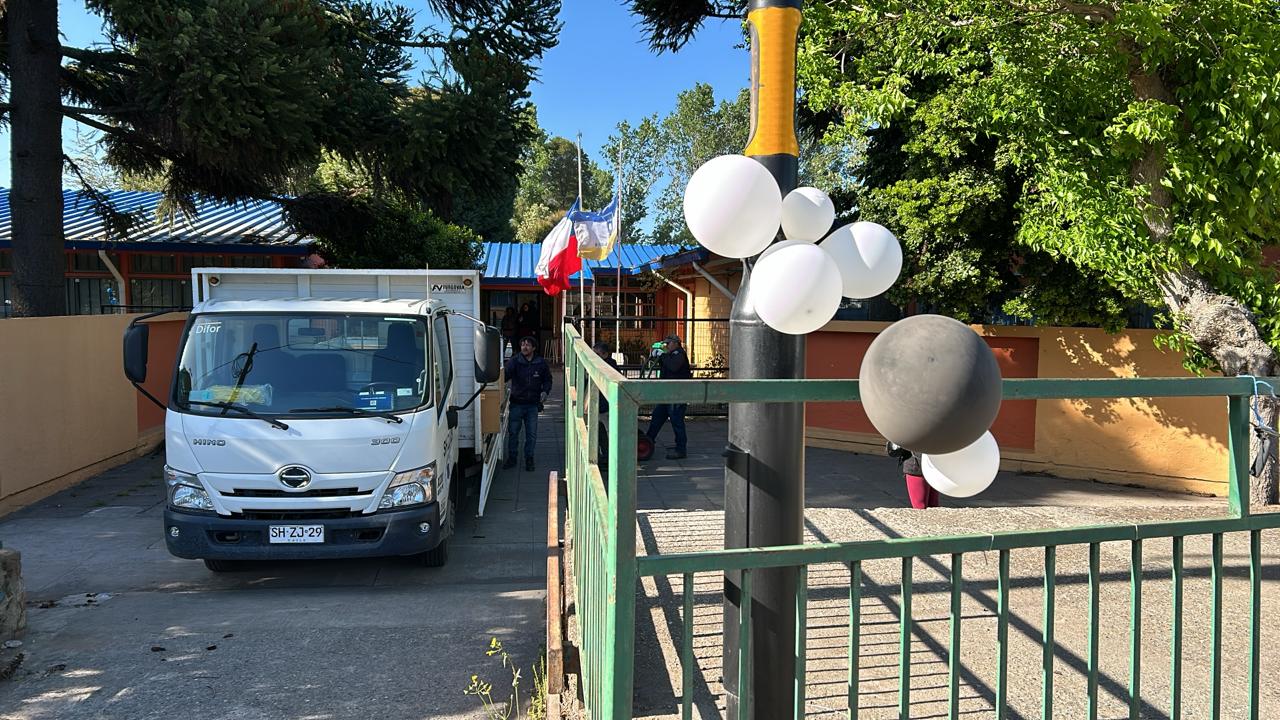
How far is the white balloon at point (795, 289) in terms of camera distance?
229 cm

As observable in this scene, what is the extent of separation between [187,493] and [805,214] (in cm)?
524

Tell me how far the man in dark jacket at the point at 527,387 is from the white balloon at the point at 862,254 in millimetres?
8030

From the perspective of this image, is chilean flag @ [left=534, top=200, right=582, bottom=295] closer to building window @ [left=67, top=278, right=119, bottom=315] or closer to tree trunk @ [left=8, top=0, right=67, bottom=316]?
tree trunk @ [left=8, top=0, right=67, bottom=316]

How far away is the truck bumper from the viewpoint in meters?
5.82

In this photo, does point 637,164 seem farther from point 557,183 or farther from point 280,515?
point 280,515

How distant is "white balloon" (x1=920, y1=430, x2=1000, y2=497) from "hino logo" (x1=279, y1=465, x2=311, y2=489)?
4794mm

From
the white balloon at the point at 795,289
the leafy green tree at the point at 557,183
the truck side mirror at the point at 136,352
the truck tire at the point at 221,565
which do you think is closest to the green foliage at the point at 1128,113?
the white balloon at the point at 795,289

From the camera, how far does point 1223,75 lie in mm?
6113

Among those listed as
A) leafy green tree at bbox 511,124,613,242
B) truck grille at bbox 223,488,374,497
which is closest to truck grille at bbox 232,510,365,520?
truck grille at bbox 223,488,374,497

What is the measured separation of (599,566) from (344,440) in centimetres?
418

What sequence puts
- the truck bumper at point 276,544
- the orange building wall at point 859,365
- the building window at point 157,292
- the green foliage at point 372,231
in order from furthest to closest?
the building window at point 157,292 < the green foliage at point 372,231 < the orange building wall at point 859,365 < the truck bumper at point 276,544

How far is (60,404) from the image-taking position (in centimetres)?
942

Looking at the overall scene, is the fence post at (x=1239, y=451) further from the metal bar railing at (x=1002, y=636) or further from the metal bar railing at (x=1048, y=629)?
the metal bar railing at (x=1002, y=636)

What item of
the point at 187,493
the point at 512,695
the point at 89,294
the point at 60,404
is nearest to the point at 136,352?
the point at 187,493
